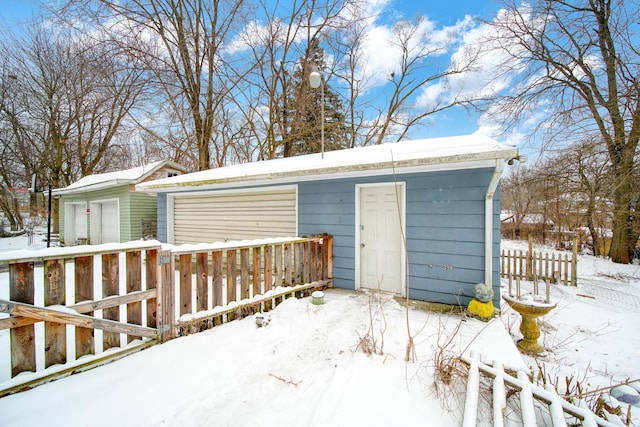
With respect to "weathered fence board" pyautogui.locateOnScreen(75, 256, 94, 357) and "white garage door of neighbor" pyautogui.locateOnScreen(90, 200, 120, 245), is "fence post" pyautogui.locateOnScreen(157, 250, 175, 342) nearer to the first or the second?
"weathered fence board" pyautogui.locateOnScreen(75, 256, 94, 357)

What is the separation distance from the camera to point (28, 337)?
6.39ft

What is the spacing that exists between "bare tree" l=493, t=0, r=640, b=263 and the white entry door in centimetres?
739

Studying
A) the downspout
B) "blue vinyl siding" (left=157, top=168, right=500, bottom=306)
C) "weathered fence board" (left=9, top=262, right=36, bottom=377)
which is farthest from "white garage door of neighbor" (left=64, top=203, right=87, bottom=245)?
the downspout

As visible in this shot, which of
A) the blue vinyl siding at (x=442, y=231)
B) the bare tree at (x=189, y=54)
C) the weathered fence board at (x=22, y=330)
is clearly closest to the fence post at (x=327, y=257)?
the blue vinyl siding at (x=442, y=231)

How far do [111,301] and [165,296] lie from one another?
43 centimetres

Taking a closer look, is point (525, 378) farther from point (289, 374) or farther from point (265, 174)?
point (265, 174)

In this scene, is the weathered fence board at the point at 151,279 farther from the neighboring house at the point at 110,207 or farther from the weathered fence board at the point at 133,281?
the neighboring house at the point at 110,207

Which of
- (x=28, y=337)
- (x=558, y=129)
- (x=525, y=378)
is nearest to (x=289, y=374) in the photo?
(x=525, y=378)

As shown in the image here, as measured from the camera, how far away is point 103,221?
12219 mm

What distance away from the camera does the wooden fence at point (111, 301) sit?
6.27 ft

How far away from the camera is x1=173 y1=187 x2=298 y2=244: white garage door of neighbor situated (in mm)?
5602

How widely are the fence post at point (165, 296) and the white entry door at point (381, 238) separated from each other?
298cm

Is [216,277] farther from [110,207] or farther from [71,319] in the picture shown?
[110,207]

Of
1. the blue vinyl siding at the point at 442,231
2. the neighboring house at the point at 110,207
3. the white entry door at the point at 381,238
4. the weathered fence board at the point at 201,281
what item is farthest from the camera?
the neighboring house at the point at 110,207
